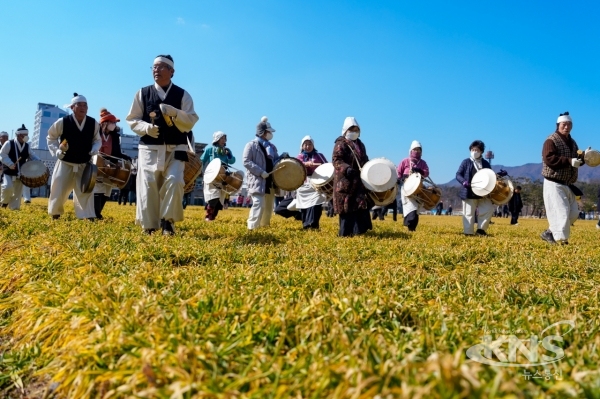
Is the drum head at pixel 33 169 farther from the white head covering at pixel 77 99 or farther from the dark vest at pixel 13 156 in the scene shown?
the white head covering at pixel 77 99

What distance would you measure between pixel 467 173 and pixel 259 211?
14.1ft

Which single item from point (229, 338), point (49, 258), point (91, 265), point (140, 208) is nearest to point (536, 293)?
point (229, 338)

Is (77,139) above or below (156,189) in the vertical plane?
above

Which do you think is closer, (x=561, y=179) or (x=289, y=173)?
(x=561, y=179)

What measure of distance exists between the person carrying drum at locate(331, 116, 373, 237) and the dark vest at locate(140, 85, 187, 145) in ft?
8.24

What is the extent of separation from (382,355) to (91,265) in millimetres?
2328

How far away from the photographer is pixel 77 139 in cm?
834

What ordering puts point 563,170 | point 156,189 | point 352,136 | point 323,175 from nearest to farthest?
1. point 156,189
2. point 563,170
3. point 352,136
4. point 323,175

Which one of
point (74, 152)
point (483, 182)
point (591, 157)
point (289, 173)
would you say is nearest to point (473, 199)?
point (483, 182)

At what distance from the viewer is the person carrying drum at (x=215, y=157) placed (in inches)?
416

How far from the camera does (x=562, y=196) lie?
7.21 meters

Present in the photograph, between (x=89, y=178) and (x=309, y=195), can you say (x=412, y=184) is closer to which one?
(x=309, y=195)

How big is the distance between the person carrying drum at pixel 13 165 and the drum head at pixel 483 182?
1028 cm

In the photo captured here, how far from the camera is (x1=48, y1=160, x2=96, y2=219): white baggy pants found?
8.41 metres
